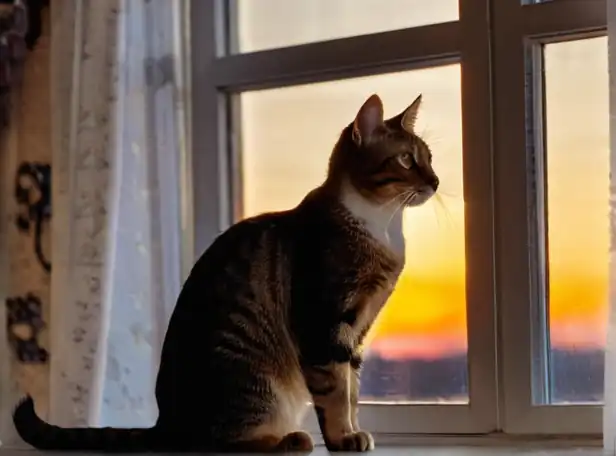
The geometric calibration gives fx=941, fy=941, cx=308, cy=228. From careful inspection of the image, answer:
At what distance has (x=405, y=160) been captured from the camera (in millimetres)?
1448

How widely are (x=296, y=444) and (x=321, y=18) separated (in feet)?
2.76

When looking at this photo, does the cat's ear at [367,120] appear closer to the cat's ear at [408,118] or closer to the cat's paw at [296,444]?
the cat's ear at [408,118]

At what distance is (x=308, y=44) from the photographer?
5.88 ft

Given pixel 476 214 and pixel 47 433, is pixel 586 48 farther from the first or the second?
pixel 47 433

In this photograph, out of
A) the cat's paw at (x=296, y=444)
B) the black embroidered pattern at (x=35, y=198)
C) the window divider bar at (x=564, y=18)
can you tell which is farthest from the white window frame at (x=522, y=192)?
the black embroidered pattern at (x=35, y=198)

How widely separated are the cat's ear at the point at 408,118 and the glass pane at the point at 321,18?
0.87ft

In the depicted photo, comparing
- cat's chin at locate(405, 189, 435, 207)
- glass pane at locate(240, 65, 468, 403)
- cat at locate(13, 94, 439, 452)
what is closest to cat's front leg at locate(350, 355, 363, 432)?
cat at locate(13, 94, 439, 452)

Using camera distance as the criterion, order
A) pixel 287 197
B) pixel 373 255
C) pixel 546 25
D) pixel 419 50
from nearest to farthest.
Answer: pixel 373 255, pixel 546 25, pixel 419 50, pixel 287 197

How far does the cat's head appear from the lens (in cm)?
144

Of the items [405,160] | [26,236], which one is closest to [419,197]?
[405,160]

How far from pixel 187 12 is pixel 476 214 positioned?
28.2 inches

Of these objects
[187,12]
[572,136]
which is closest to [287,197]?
[187,12]

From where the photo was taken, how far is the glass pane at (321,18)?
5.71 ft

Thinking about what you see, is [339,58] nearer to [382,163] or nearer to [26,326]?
[382,163]
